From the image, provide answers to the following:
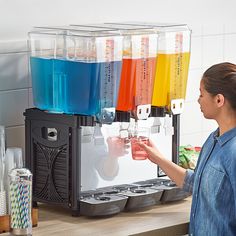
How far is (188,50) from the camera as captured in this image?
9.53 ft

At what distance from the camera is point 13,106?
9.65 ft

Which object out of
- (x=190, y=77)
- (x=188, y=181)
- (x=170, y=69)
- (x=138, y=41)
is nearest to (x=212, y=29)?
(x=190, y=77)

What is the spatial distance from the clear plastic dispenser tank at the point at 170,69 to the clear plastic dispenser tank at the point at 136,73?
0.06 m

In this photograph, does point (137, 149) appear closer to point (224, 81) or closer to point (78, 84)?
point (78, 84)

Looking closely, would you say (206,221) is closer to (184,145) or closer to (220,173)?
(220,173)

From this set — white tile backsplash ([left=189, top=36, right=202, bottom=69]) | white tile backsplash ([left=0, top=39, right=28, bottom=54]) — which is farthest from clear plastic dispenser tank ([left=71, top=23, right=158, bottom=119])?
white tile backsplash ([left=189, top=36, right=202, bottom=69])

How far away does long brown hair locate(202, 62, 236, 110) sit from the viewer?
8.28ft

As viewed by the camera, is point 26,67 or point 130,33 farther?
point 26,67

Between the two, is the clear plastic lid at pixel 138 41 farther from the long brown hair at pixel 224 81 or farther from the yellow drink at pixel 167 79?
the long brown hair at pixel 224 81

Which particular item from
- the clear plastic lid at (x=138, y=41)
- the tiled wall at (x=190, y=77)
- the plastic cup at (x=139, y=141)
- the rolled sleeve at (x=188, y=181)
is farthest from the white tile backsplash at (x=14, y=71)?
the rolled sleeve at (x=188, y=181)

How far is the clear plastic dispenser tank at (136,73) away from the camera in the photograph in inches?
108

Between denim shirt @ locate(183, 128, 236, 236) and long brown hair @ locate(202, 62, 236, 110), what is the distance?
0.38ft

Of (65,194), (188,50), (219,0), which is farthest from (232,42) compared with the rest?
(65,194)

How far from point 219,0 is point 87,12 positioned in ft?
2.53
